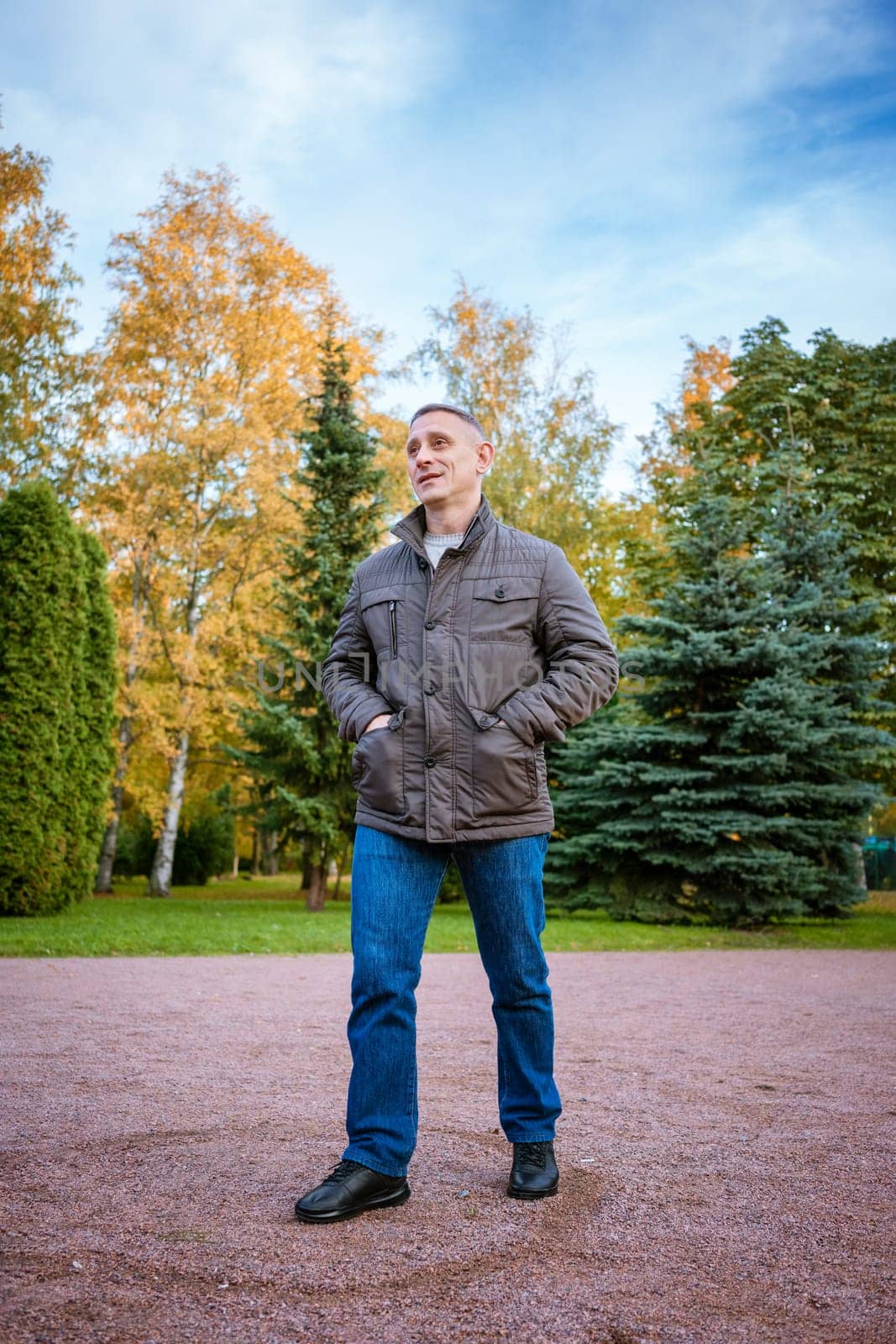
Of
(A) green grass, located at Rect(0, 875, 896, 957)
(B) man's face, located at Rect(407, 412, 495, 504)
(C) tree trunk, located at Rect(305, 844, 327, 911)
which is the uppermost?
(B) man's face, located at Rect(407, 412, 495, 504)

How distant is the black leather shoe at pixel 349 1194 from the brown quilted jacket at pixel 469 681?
34.2 inches

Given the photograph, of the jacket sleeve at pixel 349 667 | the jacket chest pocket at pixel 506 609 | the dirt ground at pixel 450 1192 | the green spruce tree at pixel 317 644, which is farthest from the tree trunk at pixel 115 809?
the jacket chest pocket at pixel 506 609

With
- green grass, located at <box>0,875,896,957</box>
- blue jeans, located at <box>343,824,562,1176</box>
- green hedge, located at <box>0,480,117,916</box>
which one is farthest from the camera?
green hedge, located at <box>0,480,117,916</box>

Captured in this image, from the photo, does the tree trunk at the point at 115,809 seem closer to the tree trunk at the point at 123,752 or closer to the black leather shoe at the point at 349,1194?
the tree trunk at the point at 123,752

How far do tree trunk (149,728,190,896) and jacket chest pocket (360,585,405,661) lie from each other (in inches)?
614

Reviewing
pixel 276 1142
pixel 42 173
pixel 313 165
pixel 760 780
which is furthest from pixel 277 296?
pixel 276 1142

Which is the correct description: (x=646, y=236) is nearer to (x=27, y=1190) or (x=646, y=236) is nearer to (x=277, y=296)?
(x=277, y=296)

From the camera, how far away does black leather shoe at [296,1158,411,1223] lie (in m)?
2.45

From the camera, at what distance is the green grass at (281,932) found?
9.51 metres

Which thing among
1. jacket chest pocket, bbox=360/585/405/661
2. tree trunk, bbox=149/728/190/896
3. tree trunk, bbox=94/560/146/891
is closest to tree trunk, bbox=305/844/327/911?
tree trunk, bbox=149/728/190/896

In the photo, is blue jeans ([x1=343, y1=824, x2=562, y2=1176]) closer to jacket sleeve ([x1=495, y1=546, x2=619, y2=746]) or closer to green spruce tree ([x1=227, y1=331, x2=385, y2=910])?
jacket sleeve ([x1=495, y1=546, x2=619, y2=746])

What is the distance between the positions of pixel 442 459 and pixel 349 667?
70 centimetres

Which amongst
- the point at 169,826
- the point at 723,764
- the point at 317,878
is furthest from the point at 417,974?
the point at 169,826

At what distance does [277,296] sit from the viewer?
65.2 feet
